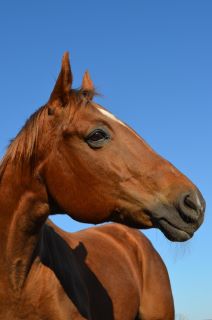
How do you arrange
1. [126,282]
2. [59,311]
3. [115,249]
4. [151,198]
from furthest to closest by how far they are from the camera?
[115,249]
[126,282]
[59,311]
[151,198]

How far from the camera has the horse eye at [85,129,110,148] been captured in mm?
4105

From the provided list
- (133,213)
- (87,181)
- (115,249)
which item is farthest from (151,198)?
(115,249)

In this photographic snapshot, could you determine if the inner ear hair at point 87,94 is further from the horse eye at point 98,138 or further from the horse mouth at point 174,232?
the horse mouth at point 174,232

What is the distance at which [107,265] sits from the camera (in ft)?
20.3

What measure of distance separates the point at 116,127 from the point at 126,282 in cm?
279

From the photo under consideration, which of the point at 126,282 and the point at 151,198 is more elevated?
the point at 151,198

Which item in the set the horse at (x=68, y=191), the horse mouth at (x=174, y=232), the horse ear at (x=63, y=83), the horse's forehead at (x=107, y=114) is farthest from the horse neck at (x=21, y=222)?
the horse mouth at (x=174, y=232)

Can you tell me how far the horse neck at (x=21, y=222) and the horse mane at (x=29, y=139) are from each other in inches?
4.8

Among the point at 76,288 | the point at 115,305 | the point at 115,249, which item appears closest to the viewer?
the point at 76,288

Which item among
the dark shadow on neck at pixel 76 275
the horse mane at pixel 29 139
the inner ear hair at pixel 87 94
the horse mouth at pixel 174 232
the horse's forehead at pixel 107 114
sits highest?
the inner ear hair at pixel 87 94

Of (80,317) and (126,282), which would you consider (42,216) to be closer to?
(80,317)

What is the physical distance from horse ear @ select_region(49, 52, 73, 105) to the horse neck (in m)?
0.65

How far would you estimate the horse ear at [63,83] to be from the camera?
13.8 feet

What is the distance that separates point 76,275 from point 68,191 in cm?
98
